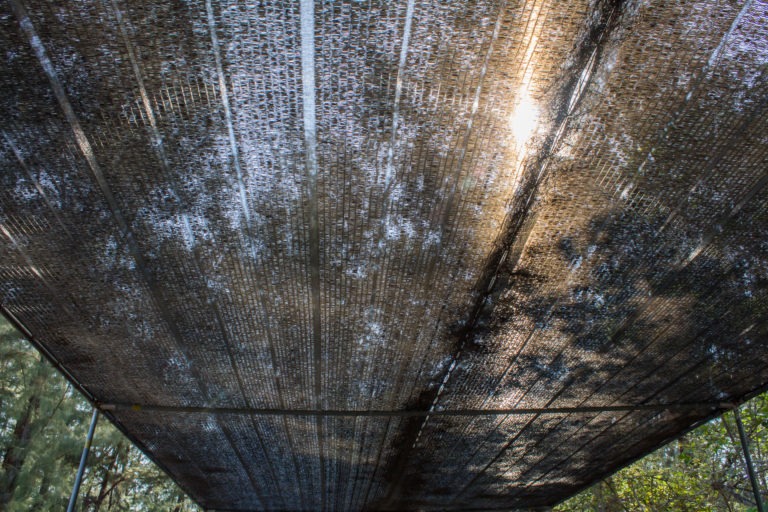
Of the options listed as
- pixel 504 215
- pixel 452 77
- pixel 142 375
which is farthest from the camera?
pixel 142 375

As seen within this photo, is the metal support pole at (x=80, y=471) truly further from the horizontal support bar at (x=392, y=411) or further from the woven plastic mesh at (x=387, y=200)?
the woven plastic mesh at (x=387, y=200)

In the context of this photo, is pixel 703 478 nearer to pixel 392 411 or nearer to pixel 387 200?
pixel 392 411

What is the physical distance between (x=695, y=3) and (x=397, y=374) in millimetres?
2673

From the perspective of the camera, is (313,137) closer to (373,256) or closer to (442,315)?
(373,256)

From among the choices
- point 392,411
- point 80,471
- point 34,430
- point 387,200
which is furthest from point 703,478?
point 34,430

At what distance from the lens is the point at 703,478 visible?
32.1ft

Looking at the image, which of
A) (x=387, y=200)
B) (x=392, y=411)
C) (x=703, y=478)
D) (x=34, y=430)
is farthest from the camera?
(x=34, y=430)

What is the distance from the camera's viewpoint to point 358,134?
1919 mm

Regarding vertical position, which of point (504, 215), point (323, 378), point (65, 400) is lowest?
point (323, 378)

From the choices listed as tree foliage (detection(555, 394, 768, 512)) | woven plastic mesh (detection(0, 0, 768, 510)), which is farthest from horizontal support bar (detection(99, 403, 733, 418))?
tree foliage (detection(555, 394, 768, 512))

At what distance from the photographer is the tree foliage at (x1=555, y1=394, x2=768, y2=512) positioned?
8430 millimetres

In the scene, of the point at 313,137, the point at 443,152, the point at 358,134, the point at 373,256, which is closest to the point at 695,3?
the point at 443,152

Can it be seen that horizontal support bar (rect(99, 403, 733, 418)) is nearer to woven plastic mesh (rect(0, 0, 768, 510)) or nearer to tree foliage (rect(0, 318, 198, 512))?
woven plastic mesh (rect(0, 0, 768, 510))

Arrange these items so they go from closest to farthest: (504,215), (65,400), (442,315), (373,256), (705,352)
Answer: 1. (504,215)
2. (373,256)
3. (442,315)
4. (705,352)
5. (65,400)
